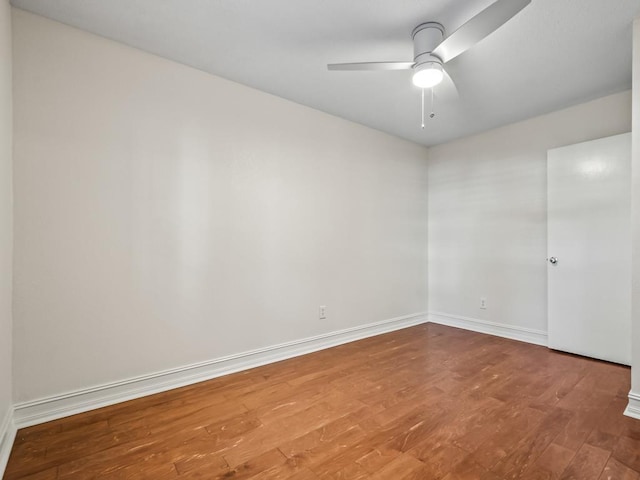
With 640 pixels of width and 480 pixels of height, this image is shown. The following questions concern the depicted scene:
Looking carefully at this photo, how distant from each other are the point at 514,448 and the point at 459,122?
3090 mm

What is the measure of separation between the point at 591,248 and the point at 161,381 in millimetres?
3838

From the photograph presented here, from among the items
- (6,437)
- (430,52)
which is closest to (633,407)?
(430,52)

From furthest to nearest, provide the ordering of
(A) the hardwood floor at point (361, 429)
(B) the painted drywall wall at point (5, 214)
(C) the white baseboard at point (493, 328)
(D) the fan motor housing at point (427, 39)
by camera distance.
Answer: (C) the white baseboard at point (493, 328) → (D) the fan motor housing at point (427, 39) → (B) the painted drywall wall at point (5, 214) → (A) the hardwood floor at point (361, 429)

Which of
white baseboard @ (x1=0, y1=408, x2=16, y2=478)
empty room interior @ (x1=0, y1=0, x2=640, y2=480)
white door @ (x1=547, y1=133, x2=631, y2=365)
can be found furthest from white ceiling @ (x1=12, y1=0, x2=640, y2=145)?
white baseboard @ (x1=0, y1=408, x2=16, y2=478)

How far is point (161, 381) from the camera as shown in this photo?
2.20m

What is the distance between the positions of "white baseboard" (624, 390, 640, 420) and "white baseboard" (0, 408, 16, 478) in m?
3.40

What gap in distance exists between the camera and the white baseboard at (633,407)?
1855 mm

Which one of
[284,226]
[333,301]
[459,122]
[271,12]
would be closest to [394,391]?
[333,301]

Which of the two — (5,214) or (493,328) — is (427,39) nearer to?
(5,214)

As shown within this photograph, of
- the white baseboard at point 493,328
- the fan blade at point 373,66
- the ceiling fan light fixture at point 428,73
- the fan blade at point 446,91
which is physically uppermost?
the fan blade at point 446,91

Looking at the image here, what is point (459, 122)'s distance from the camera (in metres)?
3.42

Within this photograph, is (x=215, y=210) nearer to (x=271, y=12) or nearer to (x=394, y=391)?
(x=271, y=12)

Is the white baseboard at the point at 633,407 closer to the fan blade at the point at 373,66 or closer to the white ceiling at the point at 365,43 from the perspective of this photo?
the white ceiling at the point at 365,43

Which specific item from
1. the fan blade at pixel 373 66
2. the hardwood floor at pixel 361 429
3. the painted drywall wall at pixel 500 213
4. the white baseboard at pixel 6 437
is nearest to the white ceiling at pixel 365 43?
the fan blade at pixel 373 66
